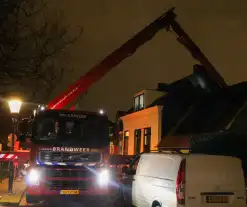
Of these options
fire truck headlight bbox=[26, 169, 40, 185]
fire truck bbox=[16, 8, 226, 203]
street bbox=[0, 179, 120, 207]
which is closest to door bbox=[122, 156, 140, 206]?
fire truck bbox=[16, 8, 226, 203]

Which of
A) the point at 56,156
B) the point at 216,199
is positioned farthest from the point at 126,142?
the point at 216,199

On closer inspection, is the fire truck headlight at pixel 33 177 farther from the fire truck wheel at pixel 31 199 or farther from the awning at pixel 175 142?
the awning at pixel 175 142

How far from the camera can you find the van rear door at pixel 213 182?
354 inches

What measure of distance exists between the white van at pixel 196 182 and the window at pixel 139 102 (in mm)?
24894

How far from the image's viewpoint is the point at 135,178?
37.0 ft

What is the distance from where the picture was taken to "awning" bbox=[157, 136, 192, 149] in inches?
962

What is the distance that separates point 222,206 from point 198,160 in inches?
44.6

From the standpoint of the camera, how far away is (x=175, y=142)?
26.3 m

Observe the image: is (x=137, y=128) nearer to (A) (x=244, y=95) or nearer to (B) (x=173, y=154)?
(A) (x=244, y=95)

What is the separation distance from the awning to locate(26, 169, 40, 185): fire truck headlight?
12957 mm

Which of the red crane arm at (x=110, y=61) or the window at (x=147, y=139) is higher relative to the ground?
the red crane arm at (x=110, y=61)

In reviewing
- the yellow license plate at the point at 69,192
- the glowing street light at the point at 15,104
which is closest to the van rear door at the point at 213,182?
the yellow license plate at the point at 69,192

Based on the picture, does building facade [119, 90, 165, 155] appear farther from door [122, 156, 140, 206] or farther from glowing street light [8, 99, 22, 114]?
door [122, 156, 140, 206]

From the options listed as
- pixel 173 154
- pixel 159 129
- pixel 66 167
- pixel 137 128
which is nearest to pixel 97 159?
pixel 66 167
